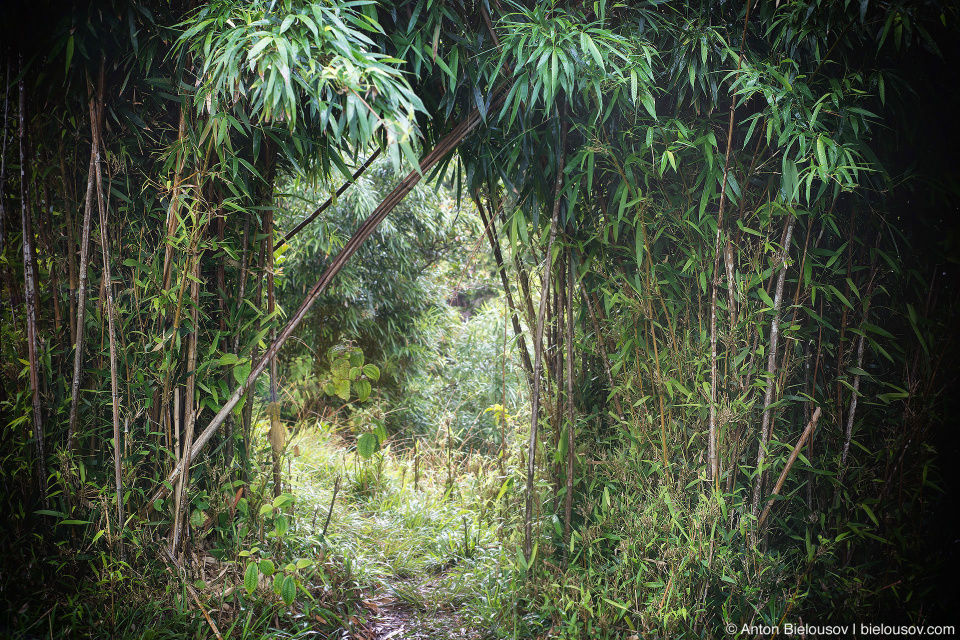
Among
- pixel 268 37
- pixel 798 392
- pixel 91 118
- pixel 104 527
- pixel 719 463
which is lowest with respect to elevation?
pixel 104 527

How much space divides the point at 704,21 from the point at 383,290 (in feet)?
10.6

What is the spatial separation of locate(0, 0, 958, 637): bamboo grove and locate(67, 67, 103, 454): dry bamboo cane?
0.01 metres

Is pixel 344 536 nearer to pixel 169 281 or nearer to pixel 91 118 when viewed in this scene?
pixel 169 281

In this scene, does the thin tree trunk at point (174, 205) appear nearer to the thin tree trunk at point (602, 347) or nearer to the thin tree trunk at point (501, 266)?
the thin tree trunk at point (501, 266)

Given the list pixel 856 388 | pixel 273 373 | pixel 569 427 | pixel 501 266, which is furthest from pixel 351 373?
pixel 856 388

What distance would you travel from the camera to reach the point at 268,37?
53.6 inches

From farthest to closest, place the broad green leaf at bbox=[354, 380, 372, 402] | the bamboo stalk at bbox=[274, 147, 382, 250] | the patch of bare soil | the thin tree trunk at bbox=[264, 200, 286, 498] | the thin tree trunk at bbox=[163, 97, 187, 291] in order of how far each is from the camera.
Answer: the broad green leaf at bbox=[354, 380, 372, 402] < the patch of bare soil < the thin tree trunk at bbox=[264, 200, 286, 498] < the bamboo stalk at bbox=[274, 147, 382, 250] < the thin tree trunk at bbox=[163, 97, 187, 291]

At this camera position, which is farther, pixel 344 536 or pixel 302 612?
pixel 344 536

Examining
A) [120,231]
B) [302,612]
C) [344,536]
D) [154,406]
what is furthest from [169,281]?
[344,536]

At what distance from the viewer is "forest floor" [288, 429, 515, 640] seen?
236 centimetres

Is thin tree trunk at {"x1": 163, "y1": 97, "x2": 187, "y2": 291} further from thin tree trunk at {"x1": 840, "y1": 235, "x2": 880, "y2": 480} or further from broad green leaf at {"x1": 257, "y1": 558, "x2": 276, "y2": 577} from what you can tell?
thin tree trunk at {"x1": 840, "y1": 235, "x2": 880, "y2": 480}

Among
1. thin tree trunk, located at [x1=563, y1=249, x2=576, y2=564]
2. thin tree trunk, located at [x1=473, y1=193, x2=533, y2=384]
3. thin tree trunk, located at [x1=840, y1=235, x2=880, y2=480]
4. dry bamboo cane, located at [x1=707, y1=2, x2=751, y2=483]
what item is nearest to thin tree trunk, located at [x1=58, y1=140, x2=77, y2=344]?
thin tree trunk, located at [x1=473, y1=193, x2=533, y2=384]

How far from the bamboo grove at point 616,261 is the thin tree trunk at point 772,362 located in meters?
0.01

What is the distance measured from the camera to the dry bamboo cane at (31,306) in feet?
5.78
